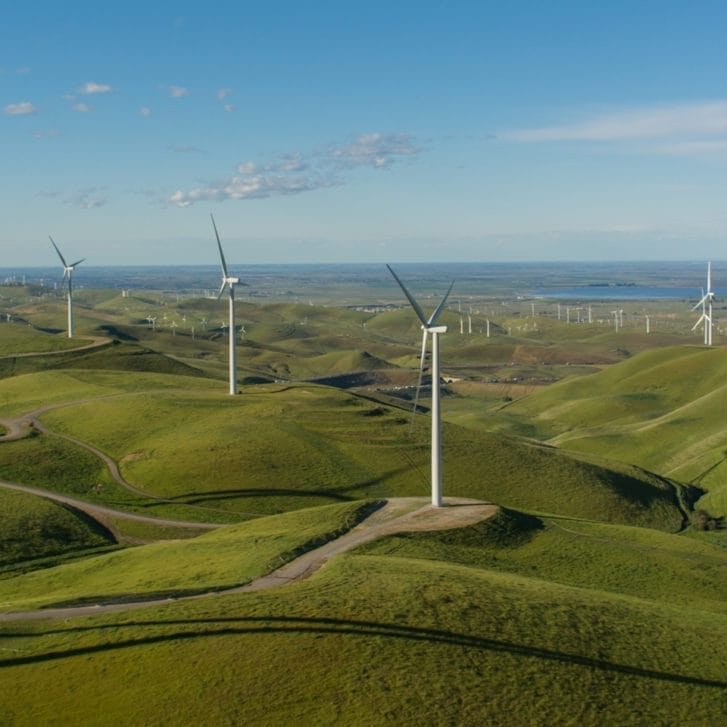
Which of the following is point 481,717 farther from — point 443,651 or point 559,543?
point 559,543

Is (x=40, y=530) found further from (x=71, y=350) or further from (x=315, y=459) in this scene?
(x=71, y=350)

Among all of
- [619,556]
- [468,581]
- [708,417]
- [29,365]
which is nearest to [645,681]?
[468,581]

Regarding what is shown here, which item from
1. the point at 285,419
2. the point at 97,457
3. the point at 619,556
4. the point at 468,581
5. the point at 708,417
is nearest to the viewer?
the point at 468,581

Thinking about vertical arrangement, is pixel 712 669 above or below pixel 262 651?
below

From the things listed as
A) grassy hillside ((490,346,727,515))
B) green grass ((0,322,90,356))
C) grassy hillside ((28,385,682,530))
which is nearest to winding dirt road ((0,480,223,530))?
grassy hillside ((28,385,682,530))

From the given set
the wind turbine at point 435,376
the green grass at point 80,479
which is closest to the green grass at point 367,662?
the wind turbine at point 435,376

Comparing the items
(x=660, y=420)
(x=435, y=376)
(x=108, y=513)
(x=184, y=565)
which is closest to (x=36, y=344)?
(x=108, y=513)

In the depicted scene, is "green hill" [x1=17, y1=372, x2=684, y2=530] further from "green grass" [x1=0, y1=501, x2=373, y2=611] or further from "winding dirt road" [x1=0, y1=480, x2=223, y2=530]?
"green grass" [x1=0, y1=501, x2=373, y2=611]
